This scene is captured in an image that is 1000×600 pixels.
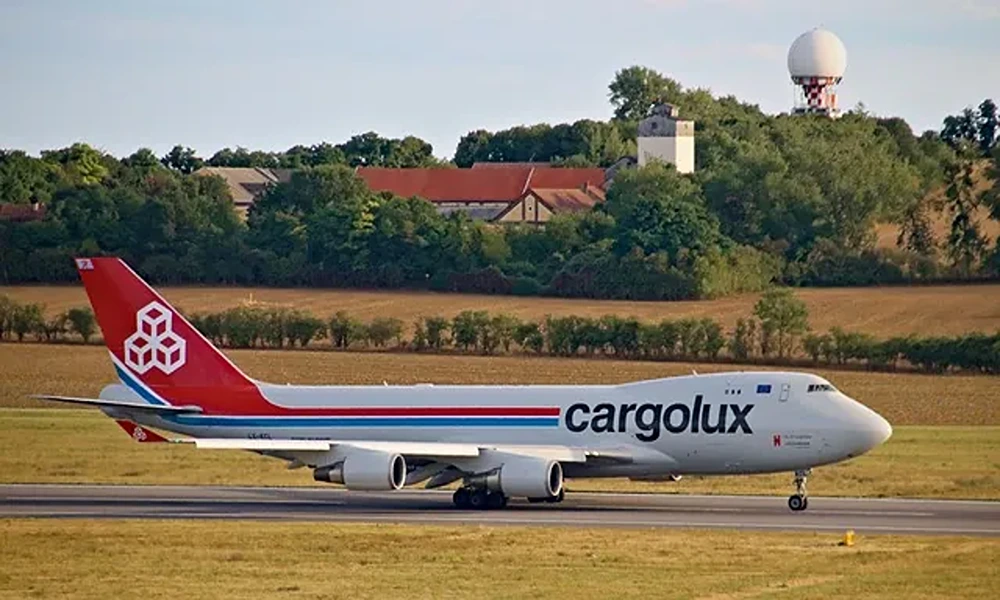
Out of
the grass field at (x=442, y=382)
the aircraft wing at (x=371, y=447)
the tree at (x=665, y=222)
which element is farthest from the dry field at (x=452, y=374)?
the tree at (x=665, y=222)

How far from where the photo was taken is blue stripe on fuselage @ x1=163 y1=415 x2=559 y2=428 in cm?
4784

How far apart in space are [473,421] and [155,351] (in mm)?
8099

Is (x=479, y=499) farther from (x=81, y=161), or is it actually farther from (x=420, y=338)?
(x=81, y=161)

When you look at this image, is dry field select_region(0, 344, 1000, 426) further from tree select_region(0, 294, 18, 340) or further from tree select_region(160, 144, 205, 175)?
tree select_region(160, 144, 205, 175)

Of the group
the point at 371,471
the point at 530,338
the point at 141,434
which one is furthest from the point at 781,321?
the point at 371,471

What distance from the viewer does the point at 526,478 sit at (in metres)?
45.2

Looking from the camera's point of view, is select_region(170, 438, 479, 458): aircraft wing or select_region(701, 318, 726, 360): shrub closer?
select_region(170, 438, 479, 458): aircraft wing

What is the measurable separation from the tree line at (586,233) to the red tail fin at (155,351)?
58.6 metres

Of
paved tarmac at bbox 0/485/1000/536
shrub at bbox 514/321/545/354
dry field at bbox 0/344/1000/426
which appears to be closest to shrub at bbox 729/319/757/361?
dry field at bbox 0/344/1000/426

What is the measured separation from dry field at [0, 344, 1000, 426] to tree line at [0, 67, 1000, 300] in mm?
23406

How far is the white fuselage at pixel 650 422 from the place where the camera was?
45.3 m

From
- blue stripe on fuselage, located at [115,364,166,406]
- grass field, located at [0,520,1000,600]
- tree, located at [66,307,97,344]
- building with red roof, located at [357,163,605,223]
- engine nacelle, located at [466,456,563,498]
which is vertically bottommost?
grass field, located at [0,520,1000,600]

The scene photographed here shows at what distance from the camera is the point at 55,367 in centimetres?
8519

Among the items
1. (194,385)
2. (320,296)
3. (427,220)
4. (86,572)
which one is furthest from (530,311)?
(86,572)
